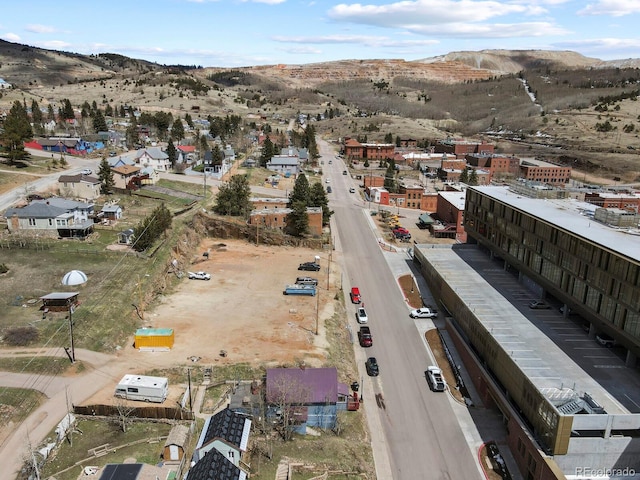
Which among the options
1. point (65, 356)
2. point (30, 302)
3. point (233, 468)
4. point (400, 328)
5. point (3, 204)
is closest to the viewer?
point (233, 468)

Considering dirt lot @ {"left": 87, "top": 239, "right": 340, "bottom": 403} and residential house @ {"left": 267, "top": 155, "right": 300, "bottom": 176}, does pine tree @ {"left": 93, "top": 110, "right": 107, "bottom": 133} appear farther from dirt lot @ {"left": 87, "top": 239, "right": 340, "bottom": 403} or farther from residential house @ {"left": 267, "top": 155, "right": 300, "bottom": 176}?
dirt lot @ {"left": 87, "top": 239, "right": 340, "bottom": 403}

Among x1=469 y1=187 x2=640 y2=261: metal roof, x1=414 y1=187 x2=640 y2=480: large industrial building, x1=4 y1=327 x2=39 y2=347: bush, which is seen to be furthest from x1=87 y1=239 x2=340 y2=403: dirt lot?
x1=469 y1=187 x2=640 y2=261: metal roof

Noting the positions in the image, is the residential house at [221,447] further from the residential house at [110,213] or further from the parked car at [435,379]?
the residential house at [110,213]

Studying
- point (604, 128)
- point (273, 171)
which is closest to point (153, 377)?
point (273, 171)

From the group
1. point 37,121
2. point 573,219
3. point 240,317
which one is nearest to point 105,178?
point 240,317

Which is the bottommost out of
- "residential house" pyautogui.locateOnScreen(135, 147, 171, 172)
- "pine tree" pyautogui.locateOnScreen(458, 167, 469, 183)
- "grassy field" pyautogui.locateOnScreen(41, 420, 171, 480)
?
"grassy field" pyautogui.locateOnScreen(41, 420, 171, 480)

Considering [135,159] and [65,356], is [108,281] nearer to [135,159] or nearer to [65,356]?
[65,356]

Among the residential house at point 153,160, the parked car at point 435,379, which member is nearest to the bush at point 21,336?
the parked car at point 435,379
